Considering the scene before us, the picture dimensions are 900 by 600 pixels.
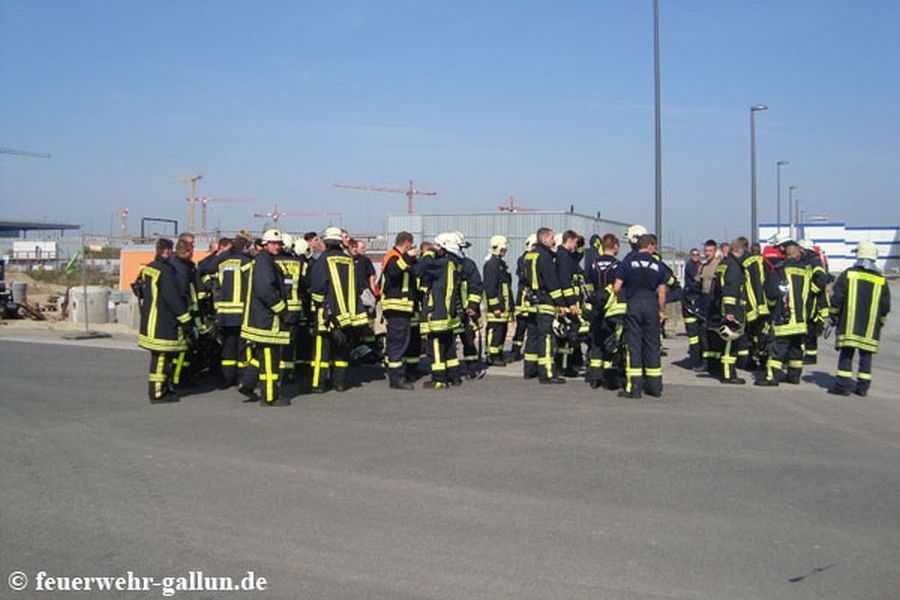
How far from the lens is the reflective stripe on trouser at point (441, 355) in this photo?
11.5 m

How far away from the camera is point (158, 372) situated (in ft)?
33.4

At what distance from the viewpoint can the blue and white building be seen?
5981cm

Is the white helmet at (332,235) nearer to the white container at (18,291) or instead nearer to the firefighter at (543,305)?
the firefighter at (543,305)

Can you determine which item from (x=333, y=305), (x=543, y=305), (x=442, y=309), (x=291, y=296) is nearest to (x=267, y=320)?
(x=291, y=296)

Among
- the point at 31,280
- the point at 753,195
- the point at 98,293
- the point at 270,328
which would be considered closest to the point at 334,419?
the point at 270,328

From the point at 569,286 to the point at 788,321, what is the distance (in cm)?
320

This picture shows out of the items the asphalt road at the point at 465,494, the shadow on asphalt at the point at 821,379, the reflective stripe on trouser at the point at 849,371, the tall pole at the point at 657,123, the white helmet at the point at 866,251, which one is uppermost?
the tall pole at the point at 657,123

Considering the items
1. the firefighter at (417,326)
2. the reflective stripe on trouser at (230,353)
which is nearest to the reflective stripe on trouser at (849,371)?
the firefighter at (417,326)

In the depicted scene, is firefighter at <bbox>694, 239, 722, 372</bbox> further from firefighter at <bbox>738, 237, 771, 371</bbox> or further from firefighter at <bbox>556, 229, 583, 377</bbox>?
firefighter at <bbox>556, 229, 583, 377</bbox>

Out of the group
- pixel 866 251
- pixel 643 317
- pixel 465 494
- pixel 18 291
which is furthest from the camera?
pixel 18 291

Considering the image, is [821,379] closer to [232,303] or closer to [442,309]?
[442,309]

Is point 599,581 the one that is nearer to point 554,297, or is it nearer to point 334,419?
point 334,419

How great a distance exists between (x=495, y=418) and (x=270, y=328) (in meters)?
2.94

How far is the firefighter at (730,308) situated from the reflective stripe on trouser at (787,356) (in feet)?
1.52
